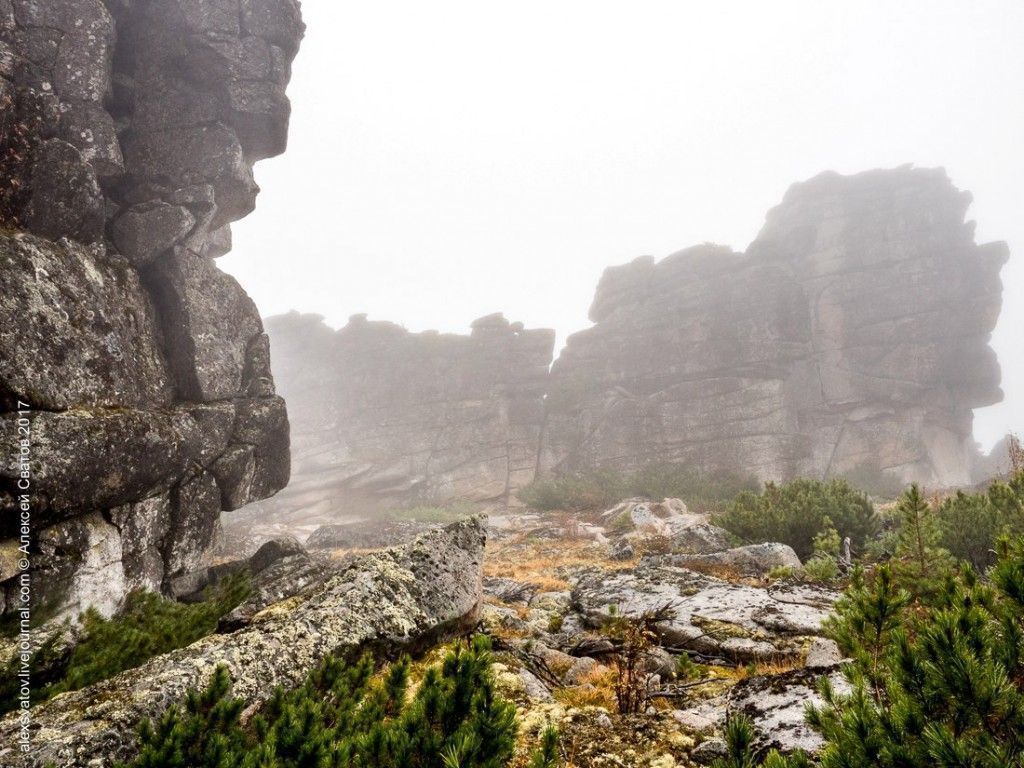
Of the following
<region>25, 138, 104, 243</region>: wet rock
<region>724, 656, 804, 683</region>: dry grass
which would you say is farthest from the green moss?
<region>25, 138, 104, 243</region>: wet rock

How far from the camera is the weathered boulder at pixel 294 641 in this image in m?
2.92

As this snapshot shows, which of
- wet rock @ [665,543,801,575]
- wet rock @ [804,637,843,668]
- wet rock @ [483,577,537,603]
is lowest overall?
wet rock @ [483,577,537,603]

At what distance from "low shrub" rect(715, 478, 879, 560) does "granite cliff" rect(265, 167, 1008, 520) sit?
27.7 m

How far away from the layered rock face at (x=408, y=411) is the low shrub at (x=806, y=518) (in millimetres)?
33296

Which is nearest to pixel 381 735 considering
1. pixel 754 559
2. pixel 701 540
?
pixel 754 559

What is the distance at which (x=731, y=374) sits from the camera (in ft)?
148

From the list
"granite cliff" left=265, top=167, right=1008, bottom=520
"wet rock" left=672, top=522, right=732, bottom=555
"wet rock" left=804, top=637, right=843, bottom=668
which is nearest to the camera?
"wet rock" left=804, top=637, right=843, bottom=668

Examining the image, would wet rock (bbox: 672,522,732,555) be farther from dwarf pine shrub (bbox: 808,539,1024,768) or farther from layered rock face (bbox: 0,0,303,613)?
layered rock face (bbox: 0,0,303,613)

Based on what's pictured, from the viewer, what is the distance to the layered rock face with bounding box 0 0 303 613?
9547mm

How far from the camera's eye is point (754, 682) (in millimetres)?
4129

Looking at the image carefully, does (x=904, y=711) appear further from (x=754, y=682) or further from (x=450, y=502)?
(x=450, y=502)

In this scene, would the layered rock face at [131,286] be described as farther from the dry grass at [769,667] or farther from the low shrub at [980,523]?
the low shrub at [980,523]

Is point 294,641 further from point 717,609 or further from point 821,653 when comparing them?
point 717,609

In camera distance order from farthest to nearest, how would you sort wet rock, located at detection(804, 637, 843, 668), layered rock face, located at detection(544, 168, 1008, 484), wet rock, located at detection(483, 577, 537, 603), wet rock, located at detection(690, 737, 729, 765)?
1. layered rock face, located at detection(544, 168, 1008, 484)
2. wet rock, located at detection(483, 577, 537, 603)
3. wet rock, located at detection(804, 637, 843, 668)
4. wet rock, located at detection(690, 737, 729, 765)
